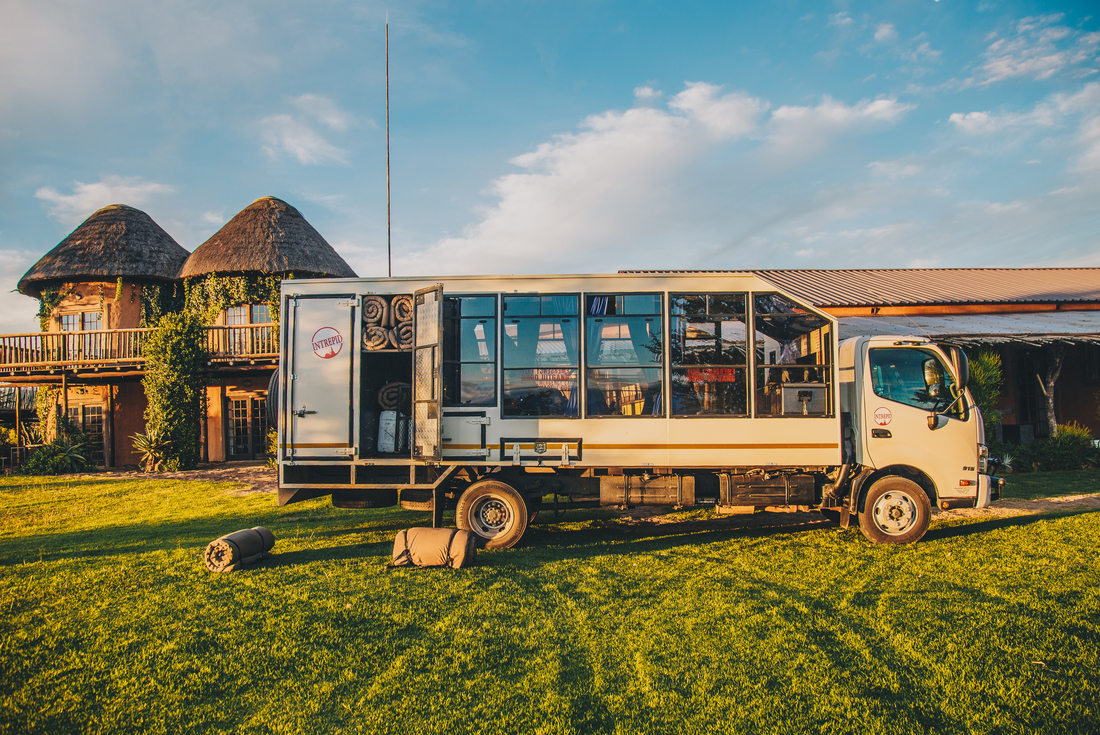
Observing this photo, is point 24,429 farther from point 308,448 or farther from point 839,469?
point 839,469

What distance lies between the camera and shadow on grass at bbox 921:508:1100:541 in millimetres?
7340

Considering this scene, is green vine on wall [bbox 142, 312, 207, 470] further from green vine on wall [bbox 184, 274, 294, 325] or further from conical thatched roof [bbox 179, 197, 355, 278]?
conical thatched roof [bbox 179, 197, 355, 278]

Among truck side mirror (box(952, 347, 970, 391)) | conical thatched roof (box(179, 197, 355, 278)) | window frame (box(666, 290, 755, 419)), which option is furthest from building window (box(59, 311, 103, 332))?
truck side mirror (box(952, 347, 970, 391))

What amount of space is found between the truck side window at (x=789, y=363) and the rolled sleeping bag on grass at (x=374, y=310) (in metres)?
4.62

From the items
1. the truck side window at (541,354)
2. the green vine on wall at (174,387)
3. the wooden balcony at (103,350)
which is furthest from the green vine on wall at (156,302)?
the truck side window at (541,354)

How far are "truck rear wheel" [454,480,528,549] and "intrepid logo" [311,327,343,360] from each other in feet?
8.00

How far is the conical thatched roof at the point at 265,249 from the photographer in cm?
1934

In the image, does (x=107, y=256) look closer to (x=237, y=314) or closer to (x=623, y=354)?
(x=237, y=314)

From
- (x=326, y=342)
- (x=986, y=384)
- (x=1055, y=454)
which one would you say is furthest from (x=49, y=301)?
(x=1055, y=454)

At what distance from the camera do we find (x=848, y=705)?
3.36 metres

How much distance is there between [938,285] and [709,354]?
655 inches

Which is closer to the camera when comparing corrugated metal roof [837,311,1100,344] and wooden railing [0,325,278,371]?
corrugated metal roof [837,311,1100,344]

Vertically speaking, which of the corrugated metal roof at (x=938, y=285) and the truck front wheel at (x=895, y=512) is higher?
the corrugated metal roof at (x=938, y=285)

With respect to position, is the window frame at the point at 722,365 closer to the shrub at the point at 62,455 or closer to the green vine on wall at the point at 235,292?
the green vine on wall at the point at 235,292
